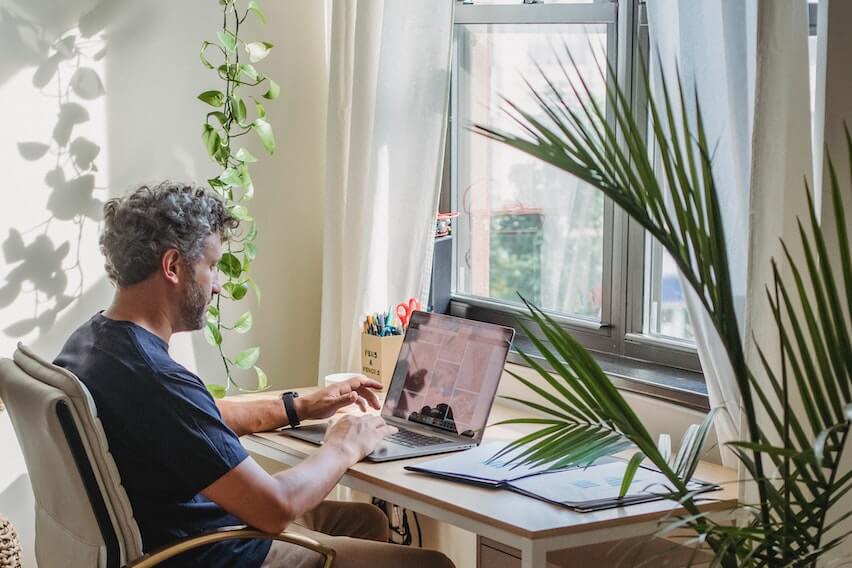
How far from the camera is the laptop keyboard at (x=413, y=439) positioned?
7.62 ft

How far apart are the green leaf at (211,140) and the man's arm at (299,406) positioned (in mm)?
722

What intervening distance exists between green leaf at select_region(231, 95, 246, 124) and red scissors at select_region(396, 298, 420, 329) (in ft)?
2.16

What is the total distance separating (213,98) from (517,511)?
1.53 meters

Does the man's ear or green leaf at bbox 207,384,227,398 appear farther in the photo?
green leaf at bbox 207,384,227,398

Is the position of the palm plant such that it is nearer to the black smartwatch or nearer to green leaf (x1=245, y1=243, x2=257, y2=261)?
the black smartwatch

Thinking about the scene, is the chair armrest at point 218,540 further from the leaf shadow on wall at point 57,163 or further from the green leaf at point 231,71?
the green leaf at point 231,71

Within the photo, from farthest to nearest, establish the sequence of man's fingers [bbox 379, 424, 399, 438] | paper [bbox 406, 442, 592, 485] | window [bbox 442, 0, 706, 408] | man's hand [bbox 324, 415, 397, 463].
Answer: window [bbox 442, 0, 706, 408] → man's fingers [bbox 379, 424, 399, 438] → man's hand [bbox 324, 415, 397, 463] → paper [bbox 406, 442, 592, 485]

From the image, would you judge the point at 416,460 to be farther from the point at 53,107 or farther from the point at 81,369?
the point at 53,107

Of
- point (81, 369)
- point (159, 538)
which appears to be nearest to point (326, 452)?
point (159, 538)

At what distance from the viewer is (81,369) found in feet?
6.57

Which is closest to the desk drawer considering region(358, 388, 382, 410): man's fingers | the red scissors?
region(358, 388, 382, 410): man's fingers

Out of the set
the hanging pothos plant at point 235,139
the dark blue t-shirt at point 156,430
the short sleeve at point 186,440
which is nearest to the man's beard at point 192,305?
the dark blue t-shirt at point 156,430

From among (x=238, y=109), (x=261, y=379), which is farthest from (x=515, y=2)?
(x=261, y=379)

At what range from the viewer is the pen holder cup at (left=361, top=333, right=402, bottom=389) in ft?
8.96
